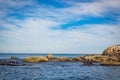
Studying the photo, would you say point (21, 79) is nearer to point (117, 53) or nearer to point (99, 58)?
point (99, 58)

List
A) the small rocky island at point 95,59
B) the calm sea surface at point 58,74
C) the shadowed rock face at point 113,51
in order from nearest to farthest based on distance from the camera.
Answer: the calm sea surface at point 58,74 < the small rocky island at point 95,59 < the shadowed rock face at point 113,51

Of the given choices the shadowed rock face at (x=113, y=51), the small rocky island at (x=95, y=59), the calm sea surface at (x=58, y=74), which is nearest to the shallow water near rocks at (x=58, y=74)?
the calm sea surface at (x=58, y=74)

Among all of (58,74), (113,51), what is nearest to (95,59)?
(113,51)

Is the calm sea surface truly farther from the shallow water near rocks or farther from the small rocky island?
the small rocky island

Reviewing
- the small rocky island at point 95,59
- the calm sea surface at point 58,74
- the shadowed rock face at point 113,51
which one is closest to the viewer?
the calm sea surface at point 58,74

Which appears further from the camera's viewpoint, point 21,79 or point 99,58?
point 99,58

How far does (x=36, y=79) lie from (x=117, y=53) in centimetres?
7608

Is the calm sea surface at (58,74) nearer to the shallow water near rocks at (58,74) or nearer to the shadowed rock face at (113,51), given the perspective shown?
the shallow water near rocks at (58,74)

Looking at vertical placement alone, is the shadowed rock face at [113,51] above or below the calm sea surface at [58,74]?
above

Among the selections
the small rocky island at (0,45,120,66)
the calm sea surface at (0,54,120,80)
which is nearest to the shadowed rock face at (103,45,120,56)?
the small rocky island at (0,45,120,66)

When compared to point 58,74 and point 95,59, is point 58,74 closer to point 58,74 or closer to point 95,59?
point 58,74

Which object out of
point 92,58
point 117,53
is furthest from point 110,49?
point 92,58

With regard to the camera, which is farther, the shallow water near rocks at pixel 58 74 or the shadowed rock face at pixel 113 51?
the shadowed rock face at pixel 113 51

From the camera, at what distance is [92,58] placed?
317ft
